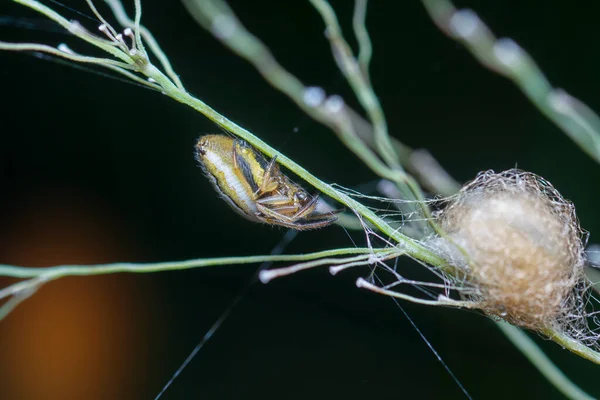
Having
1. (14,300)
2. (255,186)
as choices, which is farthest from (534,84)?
(14,300)

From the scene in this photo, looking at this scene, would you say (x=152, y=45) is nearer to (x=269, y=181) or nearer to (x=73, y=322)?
(x=269, y=181)

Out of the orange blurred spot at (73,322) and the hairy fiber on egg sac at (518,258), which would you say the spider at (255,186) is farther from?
the orange blurred spot at (73,322)

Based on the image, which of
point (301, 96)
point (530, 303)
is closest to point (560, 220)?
point (530, 303)

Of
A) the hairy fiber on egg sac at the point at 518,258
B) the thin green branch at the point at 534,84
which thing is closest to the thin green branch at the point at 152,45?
the hairy fiber on egg sac at the point at 518,258

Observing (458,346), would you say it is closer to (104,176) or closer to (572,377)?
(572,377)

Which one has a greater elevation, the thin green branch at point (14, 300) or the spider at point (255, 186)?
the spider at point (255, 186)

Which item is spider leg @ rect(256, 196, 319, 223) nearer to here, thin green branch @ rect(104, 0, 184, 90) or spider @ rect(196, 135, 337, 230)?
spider @ rect(196, 135, 337, 230)
